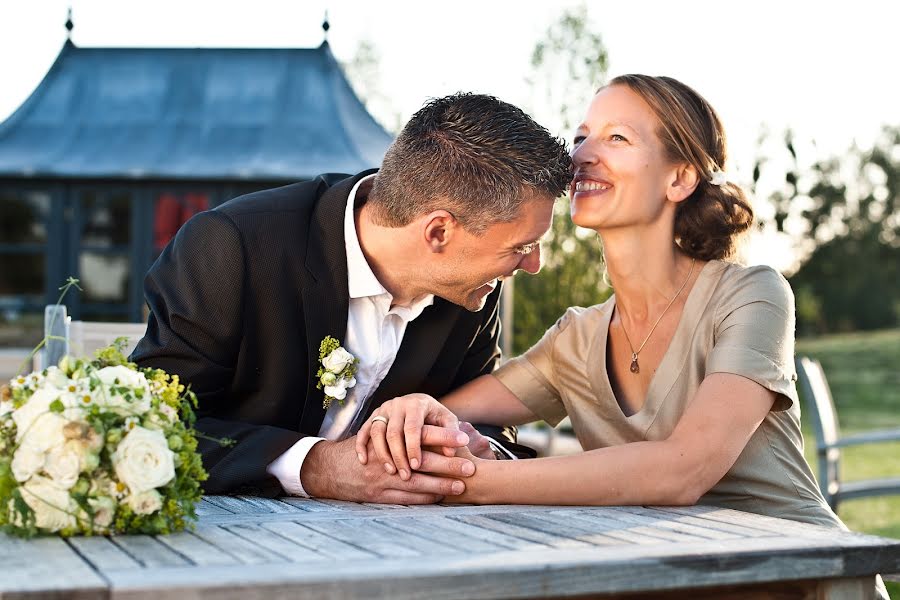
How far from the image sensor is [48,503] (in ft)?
6.01

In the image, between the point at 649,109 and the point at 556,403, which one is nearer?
the point at 649,109

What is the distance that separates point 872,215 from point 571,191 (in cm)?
2522

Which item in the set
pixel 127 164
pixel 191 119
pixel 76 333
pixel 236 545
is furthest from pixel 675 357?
pixel 191 119

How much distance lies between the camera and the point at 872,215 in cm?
2642

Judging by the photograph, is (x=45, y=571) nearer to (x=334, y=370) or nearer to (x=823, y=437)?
(x=334, y=370)

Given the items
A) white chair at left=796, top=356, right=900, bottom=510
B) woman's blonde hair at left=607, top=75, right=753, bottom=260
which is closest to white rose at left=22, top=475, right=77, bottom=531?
woman's blonde hair at left=607, top=75, right=753, bottom=260

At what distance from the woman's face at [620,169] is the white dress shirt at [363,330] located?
0.57m

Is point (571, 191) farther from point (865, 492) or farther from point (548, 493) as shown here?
point (865, 492)

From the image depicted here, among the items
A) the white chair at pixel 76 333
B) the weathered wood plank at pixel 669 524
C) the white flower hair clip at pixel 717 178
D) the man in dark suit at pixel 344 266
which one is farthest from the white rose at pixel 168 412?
the white flower hair clip at pixel 717 178

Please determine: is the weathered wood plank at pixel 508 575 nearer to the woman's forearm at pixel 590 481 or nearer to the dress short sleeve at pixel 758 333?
the woman's forearm at pixel 590 481

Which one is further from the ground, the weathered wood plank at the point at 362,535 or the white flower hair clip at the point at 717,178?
the white flower hair clip at the point at 717,178

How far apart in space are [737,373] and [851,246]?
998 inches

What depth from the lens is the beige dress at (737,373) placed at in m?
2.66

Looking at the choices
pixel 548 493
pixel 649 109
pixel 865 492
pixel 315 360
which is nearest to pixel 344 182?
pixel 315 360
